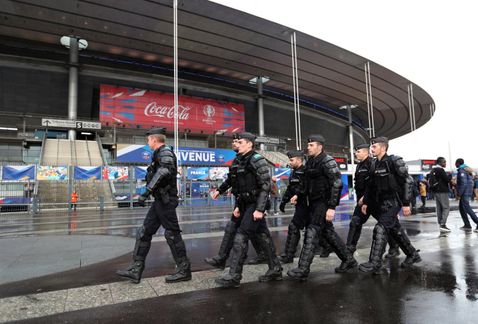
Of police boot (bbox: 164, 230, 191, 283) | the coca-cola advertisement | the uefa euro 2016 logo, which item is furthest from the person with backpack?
the uefa euro 2016 logo

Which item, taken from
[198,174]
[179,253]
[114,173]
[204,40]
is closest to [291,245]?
[179,253]

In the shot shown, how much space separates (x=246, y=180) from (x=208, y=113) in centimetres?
3338

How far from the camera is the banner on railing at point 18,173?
687 inches

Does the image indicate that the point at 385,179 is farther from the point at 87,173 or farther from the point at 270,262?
the point at 87,173

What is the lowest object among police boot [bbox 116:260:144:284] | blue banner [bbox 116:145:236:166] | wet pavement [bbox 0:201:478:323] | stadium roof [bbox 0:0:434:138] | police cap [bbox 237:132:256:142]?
wet pavement [bbox 0:201:478:323]

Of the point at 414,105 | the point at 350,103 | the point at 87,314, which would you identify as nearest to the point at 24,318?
the point at 87,314

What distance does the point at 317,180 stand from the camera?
4.51 meters

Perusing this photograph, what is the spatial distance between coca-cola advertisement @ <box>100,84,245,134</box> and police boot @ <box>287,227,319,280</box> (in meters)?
31.0

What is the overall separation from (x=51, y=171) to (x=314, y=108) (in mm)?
36530

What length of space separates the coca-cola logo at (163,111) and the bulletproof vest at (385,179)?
103 ft

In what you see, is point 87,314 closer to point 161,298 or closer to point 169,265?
point 161,298

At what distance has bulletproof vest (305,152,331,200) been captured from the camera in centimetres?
443

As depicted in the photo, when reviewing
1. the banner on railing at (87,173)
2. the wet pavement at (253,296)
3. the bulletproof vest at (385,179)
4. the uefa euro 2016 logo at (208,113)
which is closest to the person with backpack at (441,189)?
the wet pavement at (253,296)

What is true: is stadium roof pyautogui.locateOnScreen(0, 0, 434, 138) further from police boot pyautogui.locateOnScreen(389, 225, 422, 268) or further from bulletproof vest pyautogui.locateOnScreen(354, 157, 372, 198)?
police boot pyautogui.locateOnScreen(389, 225, 422, 268)
